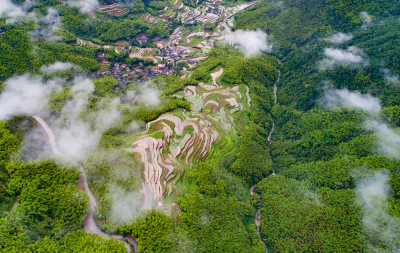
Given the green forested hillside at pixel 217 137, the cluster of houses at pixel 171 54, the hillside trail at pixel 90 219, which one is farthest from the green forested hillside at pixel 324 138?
the cluster of houses at pixel 171 54

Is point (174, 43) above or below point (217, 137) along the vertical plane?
above

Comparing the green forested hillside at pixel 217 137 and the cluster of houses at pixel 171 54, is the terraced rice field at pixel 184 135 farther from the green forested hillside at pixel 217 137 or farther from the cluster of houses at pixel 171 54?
the cluster of houses at pixel 171 54

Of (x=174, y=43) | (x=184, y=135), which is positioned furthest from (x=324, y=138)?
(x=174, y=43)

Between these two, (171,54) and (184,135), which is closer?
(184,135)

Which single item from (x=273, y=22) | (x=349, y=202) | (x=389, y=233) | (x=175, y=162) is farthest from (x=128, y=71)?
(x=389, y=233)

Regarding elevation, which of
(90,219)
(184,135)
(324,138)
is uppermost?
(324,138)

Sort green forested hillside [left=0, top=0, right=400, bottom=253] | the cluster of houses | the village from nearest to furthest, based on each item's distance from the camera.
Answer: green forested hillside [left=0, top=0, right=400, bottom=253], the village, the cluster of houses

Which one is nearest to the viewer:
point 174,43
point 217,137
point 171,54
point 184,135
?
point 184,135

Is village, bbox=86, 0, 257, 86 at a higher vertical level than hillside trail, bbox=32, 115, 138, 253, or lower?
higher

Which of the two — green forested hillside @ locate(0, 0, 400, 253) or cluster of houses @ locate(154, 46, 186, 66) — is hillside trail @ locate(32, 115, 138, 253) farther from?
cluster of houses @ locate(154, 46, 186, 66)

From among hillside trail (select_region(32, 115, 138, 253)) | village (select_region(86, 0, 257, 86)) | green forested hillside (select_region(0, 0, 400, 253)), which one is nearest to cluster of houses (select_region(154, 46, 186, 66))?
village (select_region(86, 0, 257, 86))

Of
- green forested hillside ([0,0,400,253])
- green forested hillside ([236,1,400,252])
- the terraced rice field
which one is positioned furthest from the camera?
the terraced rice field

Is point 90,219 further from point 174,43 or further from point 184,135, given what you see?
point 174,43

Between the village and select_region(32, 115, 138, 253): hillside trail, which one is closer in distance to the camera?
select_region(32, 115, 138, 253): hillside trail
